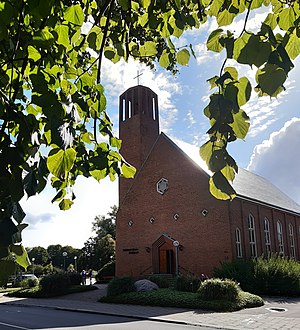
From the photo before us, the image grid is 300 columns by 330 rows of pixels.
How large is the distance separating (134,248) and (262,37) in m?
35.1

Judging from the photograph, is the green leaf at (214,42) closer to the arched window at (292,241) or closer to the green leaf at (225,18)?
the green leaf at (225,18)

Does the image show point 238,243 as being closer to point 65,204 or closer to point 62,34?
point 65,204

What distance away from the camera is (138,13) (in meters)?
3.15

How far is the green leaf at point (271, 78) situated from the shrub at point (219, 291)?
773 inches

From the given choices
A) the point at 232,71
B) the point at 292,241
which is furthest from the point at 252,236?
the point at 232,71

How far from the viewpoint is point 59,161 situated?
6.15ft

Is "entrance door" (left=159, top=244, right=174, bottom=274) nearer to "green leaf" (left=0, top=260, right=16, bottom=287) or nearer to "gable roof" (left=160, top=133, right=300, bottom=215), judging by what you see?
"gable roof" (left=160, top=133, right=300, bottom=215)

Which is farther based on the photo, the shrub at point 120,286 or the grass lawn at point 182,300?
the shrub at point 120,286

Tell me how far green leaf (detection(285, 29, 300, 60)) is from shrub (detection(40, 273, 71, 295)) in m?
29.8

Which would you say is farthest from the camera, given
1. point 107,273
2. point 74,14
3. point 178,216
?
point 107,273

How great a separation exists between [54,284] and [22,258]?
96.3 feet

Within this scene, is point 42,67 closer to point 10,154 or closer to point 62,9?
point 62,9

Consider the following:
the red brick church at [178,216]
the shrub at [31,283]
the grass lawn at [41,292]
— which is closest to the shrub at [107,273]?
the red brick church at [178,216]

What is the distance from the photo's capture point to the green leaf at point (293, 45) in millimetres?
1733
